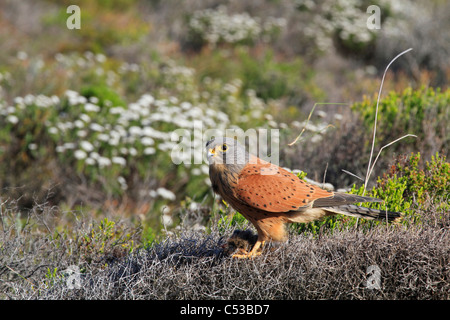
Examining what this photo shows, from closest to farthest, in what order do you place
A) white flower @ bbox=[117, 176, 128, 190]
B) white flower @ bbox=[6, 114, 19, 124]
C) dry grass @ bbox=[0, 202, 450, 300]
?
1. dry grass @ bbox=[0, 202, 450, 300]
2. white flower @ bbox=[117, 176, 128, 190]
3. white flower @ bbox=[6, 114, 19, 124]

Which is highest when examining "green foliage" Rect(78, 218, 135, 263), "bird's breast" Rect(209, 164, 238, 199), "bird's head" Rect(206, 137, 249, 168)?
"bird's head" Rect(206, 137, 249, 168)

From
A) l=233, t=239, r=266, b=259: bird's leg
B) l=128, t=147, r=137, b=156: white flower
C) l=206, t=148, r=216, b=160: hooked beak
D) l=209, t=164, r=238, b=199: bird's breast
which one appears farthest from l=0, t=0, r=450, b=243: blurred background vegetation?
l=206, t=148, r=216, b=160: hooked beak

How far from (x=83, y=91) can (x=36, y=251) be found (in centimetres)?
410

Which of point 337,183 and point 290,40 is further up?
point 290,40

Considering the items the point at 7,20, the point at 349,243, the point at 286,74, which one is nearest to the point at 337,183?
the point at 349,243

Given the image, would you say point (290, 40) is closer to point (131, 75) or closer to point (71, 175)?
point (131, 75)

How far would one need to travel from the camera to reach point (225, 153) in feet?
8.95

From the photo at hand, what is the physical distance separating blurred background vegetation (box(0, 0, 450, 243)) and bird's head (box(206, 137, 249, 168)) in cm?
107

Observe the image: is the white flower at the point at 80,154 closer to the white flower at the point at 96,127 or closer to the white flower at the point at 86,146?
the white flower at the point at 86,146

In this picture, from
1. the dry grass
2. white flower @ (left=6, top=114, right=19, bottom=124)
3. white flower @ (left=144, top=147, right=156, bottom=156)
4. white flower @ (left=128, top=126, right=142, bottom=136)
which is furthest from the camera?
white flower @ (left=6, top=114, right=19, bottom=124)

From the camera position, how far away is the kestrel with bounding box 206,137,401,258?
8.86 feet

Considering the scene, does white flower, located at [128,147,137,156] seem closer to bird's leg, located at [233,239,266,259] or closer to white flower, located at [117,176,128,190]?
white flower, located at [117,176,128,190]
